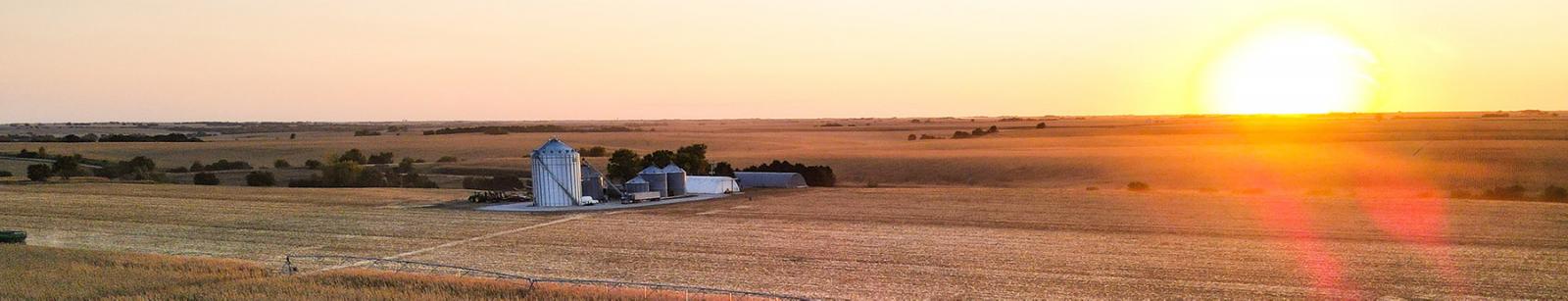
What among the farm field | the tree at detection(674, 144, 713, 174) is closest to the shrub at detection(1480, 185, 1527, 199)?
the farm field

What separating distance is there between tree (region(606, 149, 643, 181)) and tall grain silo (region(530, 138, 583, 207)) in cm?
1030

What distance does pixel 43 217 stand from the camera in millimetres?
32469

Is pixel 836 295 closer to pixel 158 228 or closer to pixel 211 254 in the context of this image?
pixel 211 254

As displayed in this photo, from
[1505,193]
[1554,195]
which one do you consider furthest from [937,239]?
[1505,193]

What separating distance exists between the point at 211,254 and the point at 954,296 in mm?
17299

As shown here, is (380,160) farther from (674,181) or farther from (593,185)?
(593,185)

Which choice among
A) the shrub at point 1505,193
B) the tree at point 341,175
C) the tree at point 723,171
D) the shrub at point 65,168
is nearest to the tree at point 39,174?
the shrub at point 65,168

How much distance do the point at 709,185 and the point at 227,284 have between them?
24326 millimetres

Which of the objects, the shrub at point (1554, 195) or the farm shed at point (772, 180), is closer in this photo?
the shrub at point (1554, 195)

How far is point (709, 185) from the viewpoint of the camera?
4094 centimetres

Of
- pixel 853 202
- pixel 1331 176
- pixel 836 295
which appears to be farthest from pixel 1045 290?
pixel 1331 176

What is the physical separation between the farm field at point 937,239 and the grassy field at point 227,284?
2.89 m

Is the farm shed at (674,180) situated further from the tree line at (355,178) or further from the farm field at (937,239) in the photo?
the tree line at (355,178)

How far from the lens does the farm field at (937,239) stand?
18.9m
